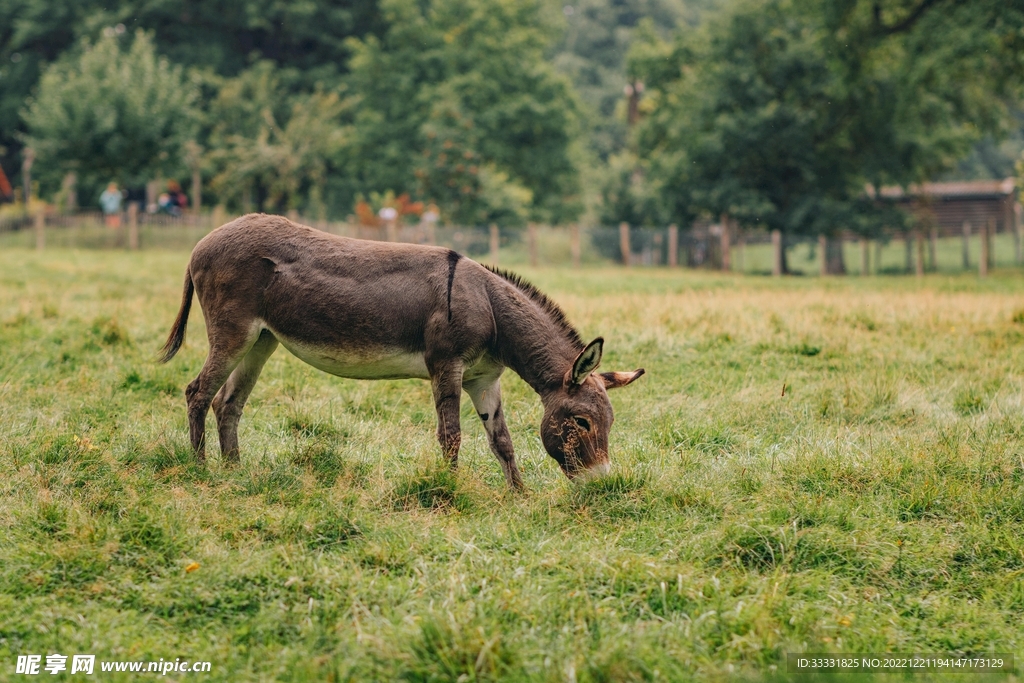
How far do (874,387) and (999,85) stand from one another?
72.8 feet

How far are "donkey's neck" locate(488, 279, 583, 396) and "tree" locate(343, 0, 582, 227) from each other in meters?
32.2

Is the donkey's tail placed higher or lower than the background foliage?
lower

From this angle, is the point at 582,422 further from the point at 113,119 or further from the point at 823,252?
the point at 113,119

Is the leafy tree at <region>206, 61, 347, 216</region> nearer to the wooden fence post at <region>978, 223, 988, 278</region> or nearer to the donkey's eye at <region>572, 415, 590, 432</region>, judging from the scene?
the wooden fence post at <region>978, 223, 988, 278</region>

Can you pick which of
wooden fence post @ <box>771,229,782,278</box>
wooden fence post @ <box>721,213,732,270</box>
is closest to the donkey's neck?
wooden fence post @ <box>771,229,782,278</box>

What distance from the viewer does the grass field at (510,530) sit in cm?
384

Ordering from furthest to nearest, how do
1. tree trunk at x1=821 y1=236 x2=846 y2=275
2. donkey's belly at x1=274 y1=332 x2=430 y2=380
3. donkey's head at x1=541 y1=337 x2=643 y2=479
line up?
tree trunk at x1=821 y1=236 x2=846 y2=275, donkey's belly at x1=274 y1=332 x2=430 y2=380, donkey's head at x1=541 y1=337 x2=643 y2=479

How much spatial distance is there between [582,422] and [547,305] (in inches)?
35.0

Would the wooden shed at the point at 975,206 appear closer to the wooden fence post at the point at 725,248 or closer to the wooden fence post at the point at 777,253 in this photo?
the wooden fence post at the point at 725,248

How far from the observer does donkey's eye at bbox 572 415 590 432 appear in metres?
5.67

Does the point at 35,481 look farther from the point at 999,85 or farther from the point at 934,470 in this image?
the point at 999,85

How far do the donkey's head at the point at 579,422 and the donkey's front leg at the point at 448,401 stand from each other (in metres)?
0.55

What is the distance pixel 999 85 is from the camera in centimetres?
2597

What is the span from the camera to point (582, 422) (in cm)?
570
